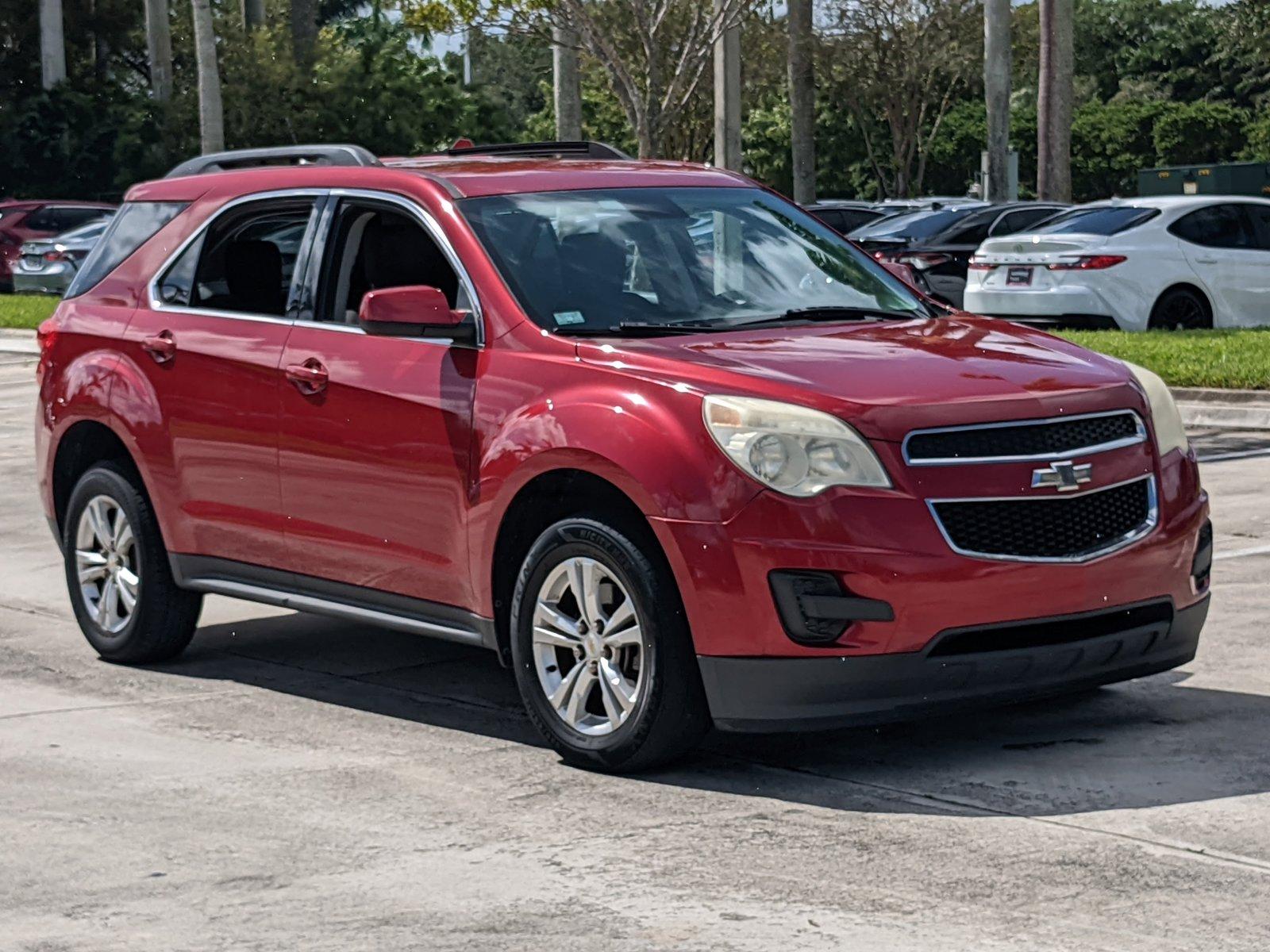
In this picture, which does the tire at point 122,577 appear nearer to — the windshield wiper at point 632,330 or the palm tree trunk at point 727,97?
the windshield wiper at point 632,330

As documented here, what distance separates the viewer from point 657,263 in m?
7.38

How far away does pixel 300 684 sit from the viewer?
8289 mm

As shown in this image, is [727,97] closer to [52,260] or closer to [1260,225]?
[1260,225]

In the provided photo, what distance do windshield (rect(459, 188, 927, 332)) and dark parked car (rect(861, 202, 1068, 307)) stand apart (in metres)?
17.5

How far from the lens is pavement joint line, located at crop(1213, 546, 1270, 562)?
33.7 ft

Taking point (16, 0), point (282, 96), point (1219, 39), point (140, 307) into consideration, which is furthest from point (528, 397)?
point (1219, 39)

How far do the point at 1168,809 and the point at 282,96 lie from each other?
4299 cm

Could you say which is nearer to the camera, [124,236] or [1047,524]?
[1047,524]

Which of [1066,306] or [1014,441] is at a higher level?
[1066,306]

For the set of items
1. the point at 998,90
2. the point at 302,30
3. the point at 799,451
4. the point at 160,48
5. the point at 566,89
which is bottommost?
the point at 799,451

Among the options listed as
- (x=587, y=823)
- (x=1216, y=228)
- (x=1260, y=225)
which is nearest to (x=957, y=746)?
(x=587, y=823)

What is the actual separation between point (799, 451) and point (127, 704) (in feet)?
9.68

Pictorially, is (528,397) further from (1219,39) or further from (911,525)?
(1219,39)

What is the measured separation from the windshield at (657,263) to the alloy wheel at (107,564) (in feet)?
6.97
